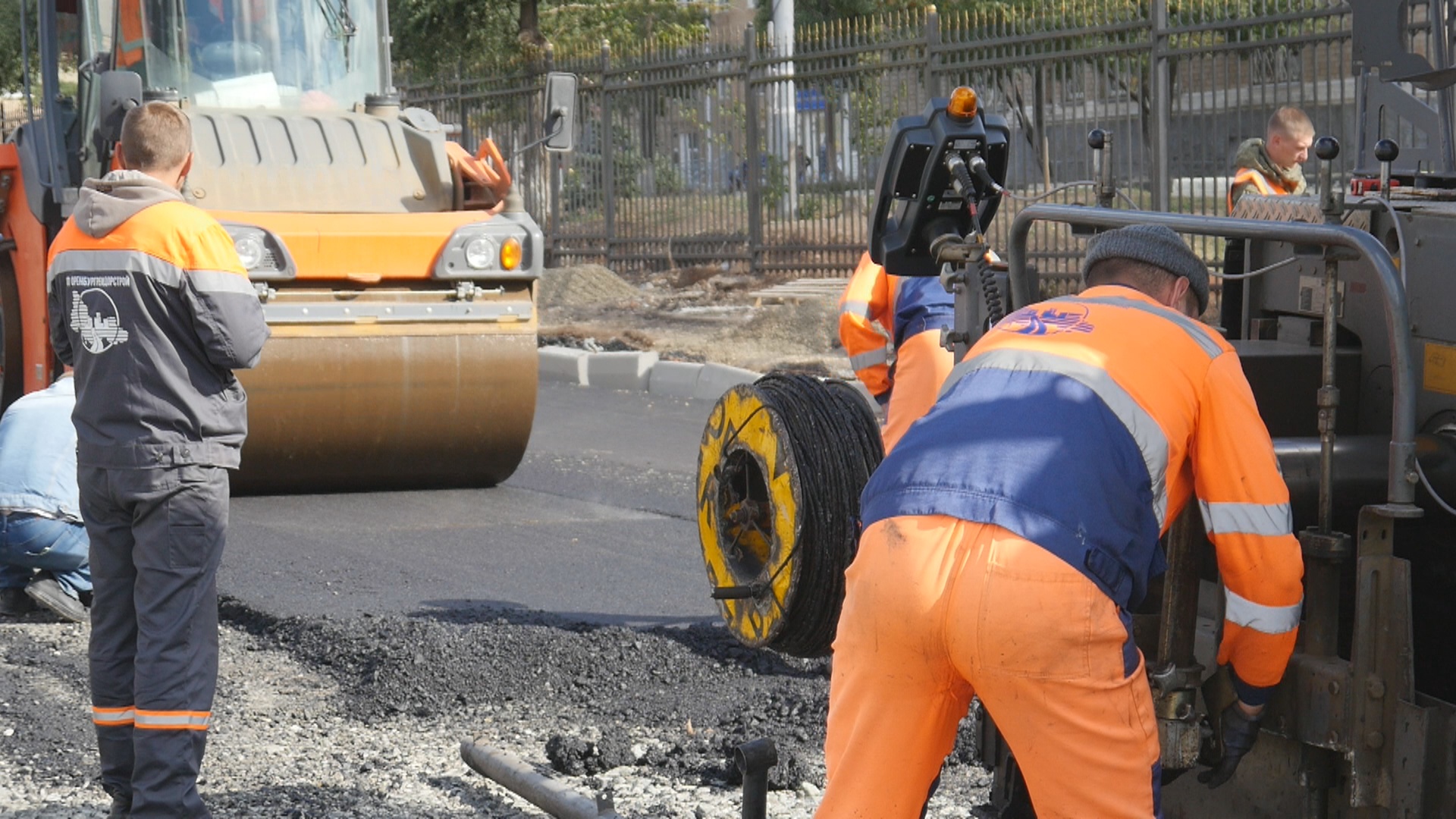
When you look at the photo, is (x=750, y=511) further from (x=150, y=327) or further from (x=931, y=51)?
(x=931, y=51)

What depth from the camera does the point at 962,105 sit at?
443 cm

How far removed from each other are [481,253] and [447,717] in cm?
340

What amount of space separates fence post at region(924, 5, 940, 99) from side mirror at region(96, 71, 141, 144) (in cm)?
745

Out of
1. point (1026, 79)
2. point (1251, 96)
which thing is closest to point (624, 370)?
point (1026, 79)

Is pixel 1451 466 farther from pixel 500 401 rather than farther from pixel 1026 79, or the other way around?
pixel 1026 79

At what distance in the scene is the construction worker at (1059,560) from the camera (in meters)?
2.84

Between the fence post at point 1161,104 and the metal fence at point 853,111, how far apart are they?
0.02 meters

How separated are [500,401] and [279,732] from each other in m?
3.42

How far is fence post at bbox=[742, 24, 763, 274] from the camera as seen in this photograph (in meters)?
Answer: 16.1

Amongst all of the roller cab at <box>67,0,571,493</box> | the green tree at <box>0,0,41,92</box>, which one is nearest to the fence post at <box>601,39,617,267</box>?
the green tree at <box>0,0,41,92</box>

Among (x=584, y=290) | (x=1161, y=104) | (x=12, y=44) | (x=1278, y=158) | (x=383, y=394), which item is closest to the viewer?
(x=383, y=394)

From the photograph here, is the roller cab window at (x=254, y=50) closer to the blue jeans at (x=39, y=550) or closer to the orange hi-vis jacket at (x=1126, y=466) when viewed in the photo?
the blue jeans at (x=39, y=550)

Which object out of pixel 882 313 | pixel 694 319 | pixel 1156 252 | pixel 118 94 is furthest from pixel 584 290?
pixel 1156 252

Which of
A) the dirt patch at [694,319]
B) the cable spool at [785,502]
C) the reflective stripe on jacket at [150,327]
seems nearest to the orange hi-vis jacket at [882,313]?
the cable spool at [785,502]
